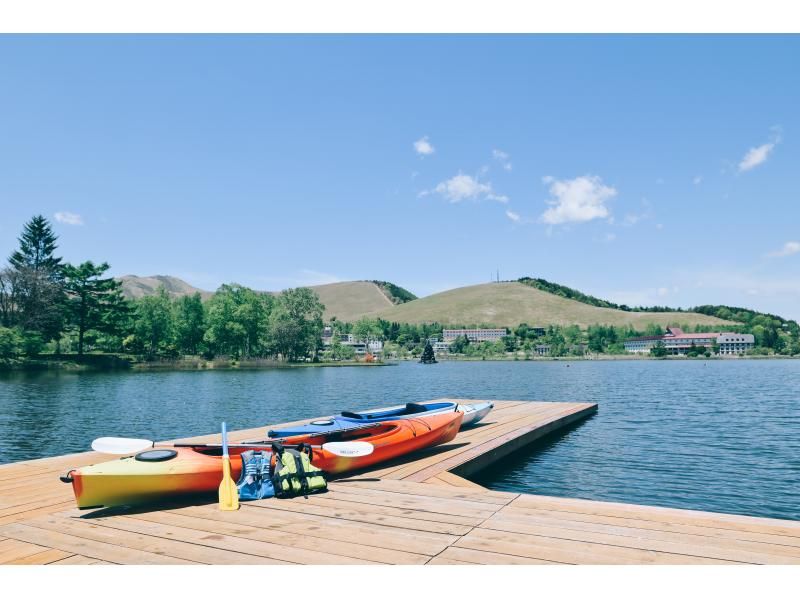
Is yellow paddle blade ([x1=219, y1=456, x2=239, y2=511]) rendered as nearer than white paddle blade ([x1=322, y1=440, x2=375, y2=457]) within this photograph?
Yes

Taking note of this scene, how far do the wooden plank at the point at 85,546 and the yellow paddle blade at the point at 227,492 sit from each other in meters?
1.62

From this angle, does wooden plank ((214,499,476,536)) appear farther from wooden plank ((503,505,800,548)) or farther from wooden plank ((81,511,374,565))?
wooden plank ((81,511,374,565))

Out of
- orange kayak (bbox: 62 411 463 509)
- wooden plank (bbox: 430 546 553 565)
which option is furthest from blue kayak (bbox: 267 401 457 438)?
wooden plank (bbox: 430 546 553 565)

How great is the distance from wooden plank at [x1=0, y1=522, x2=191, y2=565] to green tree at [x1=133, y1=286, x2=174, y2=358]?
8742 centimetres

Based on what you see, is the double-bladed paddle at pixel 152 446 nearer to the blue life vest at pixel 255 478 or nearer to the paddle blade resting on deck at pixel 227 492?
the blue life vest at pixel 255 478

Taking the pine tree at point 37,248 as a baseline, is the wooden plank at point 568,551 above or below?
below

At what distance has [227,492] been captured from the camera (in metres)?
7.55

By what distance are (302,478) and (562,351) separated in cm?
18942

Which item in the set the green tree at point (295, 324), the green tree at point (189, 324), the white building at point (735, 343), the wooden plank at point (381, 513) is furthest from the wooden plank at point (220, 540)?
the white building at point (735, 343)

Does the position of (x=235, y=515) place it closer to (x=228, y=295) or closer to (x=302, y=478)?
(x=302, y=478)

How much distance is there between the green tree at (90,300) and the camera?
78.7 metres

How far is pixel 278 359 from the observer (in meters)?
104

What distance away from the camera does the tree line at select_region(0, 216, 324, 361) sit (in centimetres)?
7450

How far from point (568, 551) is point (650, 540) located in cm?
102
